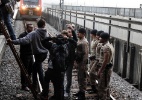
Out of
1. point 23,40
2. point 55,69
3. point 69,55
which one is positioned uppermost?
point 23,40

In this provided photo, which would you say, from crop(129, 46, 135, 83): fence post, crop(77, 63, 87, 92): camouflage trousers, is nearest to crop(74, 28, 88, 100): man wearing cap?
crop(77, 63, 87, 92): camouflage trousers

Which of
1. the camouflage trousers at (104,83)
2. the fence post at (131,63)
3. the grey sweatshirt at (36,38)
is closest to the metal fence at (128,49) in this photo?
the fence post at (131,63)

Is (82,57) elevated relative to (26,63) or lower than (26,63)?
elevated

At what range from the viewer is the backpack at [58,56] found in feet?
17.9

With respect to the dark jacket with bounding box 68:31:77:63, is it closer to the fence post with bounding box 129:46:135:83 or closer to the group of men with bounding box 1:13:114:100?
the group of men with bounding box 1:13:114:100

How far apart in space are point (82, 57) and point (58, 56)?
4.12ft

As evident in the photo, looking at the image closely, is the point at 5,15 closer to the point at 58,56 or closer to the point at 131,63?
the point at 58,56

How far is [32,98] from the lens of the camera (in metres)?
6.83

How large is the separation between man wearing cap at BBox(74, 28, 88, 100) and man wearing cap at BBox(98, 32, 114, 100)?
471 millimetres

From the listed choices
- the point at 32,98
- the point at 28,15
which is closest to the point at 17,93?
the point at 32,98

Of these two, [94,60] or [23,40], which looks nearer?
[23,40]

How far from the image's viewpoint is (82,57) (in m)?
6.61

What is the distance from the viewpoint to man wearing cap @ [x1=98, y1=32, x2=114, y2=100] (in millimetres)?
5863

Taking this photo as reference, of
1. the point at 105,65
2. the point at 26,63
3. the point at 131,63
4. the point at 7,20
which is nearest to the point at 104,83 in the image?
the point at 105,65
